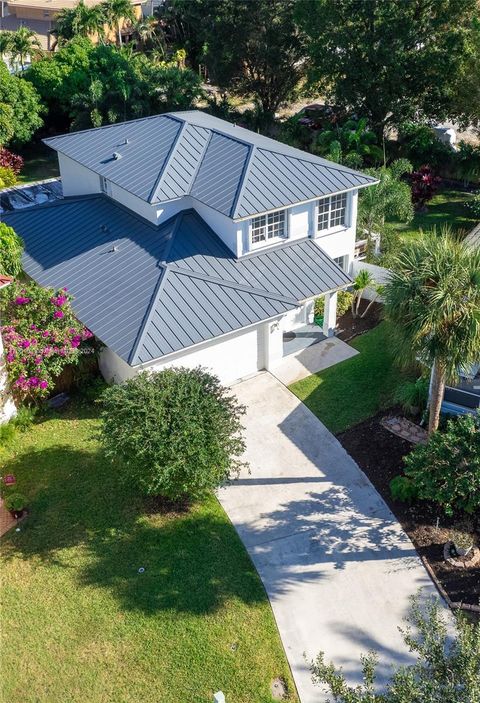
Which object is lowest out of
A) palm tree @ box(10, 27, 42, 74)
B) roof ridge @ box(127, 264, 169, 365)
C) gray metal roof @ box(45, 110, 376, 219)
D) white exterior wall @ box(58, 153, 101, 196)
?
roof ridge @ box(127, 264, 169, 365)

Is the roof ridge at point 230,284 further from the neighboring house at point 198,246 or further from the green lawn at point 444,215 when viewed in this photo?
the green lawn at point 444,215

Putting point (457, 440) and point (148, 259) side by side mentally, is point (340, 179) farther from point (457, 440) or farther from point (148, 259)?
point (457, 440)

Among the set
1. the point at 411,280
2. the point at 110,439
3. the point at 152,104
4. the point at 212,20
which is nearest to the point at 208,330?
the point at 110,439

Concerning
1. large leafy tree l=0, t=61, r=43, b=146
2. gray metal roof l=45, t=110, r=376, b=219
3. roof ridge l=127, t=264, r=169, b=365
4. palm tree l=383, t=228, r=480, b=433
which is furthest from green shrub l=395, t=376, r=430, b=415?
large leafy tree l=0, t=61, r=43, b=146

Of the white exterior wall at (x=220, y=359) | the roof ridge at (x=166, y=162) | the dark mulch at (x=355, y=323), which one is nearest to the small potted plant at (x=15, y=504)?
the white exterior wall at (x=220, y=359)

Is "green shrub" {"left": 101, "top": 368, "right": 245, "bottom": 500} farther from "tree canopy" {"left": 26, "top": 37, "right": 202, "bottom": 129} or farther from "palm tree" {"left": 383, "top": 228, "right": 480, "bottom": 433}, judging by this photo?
"tree canopy" {"left": 26, "top": 37, "right": 202, "bottom": 129}
